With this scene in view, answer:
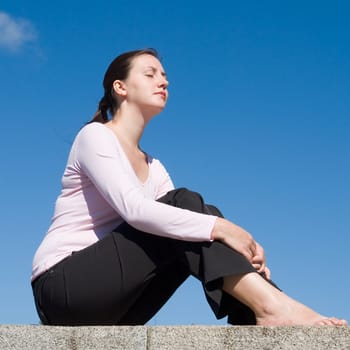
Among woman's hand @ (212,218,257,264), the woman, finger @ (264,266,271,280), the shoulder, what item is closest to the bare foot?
the woman

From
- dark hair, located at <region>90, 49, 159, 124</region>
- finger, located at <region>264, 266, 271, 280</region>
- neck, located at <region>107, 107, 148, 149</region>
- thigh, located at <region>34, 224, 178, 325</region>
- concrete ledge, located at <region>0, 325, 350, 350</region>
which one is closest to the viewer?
concrete ledge, located at <region>0, 325, 350, 350</region>

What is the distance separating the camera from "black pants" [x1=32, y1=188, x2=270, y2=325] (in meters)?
3.76

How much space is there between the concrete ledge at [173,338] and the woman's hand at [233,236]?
0.42 m

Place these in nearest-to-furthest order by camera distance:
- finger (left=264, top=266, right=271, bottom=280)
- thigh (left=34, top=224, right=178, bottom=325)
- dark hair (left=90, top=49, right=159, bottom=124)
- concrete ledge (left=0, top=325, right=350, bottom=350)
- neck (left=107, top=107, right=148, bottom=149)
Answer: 1. concrete ledge (left=0, top=325, right=350, bottom=350)
2. thigh (left=34, top=224, right=178, bottom=325)
3. finger (left=264, top=266, right=271, bottom=280)
4. neck (left=107, top=107, right=148, bottom=149)
5. dark hair (left=90, top=49, right=159, bottom=124)

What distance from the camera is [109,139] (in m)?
4.11

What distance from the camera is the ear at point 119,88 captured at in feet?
14.6

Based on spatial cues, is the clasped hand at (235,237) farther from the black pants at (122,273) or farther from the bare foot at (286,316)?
the bare foot at (286,316)

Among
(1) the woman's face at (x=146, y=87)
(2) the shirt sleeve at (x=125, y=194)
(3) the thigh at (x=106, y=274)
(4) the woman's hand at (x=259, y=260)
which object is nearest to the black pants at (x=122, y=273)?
(3) the thigh at (x=106, y=274)

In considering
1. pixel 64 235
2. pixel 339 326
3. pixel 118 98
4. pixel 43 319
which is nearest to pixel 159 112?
pixel 118 98

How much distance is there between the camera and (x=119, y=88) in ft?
14.7

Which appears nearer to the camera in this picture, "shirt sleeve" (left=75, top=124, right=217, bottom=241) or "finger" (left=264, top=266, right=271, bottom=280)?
"shirt sleeve" (left=75, top=124, right=217, bottom=241)

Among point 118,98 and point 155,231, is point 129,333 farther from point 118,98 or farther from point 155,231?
point 118,98

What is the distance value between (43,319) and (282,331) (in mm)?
1356

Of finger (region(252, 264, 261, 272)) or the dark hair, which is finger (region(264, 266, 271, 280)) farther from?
the dark hair
